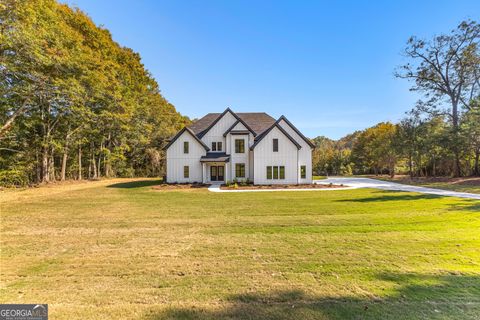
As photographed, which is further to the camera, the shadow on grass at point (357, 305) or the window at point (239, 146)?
the window at point (239, 146)

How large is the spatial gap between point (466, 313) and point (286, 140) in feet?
59.5

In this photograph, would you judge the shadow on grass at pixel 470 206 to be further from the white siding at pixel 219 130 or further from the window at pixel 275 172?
the white siding at pixel 219 130

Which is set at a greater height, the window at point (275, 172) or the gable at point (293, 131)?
the gable at point (293, 131)

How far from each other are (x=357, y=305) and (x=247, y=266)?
6.61 ft

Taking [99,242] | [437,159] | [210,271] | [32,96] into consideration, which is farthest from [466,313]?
[437,159]

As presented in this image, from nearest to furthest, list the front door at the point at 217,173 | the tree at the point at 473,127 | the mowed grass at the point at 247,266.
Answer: the mowed grass at the point at 247,266 < the tree at the point at 473,127 < the front door at the point at 217,173

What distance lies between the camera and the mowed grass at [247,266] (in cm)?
299

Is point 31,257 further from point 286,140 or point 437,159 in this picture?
point 437,159

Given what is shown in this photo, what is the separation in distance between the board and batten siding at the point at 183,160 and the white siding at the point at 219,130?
56.1 inches

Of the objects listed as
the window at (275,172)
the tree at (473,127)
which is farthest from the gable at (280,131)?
the tree at (473,127)

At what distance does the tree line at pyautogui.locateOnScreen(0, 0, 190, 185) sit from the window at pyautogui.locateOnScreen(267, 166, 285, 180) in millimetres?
18812

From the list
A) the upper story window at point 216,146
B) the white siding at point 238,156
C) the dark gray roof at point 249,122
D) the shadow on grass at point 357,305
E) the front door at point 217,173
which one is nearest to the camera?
the shadow on grass at point 357,305

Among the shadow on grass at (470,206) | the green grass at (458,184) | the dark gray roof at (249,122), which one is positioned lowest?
the shadow on grass at (470,206)

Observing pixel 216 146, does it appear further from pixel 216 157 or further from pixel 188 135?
pixel 188 135
